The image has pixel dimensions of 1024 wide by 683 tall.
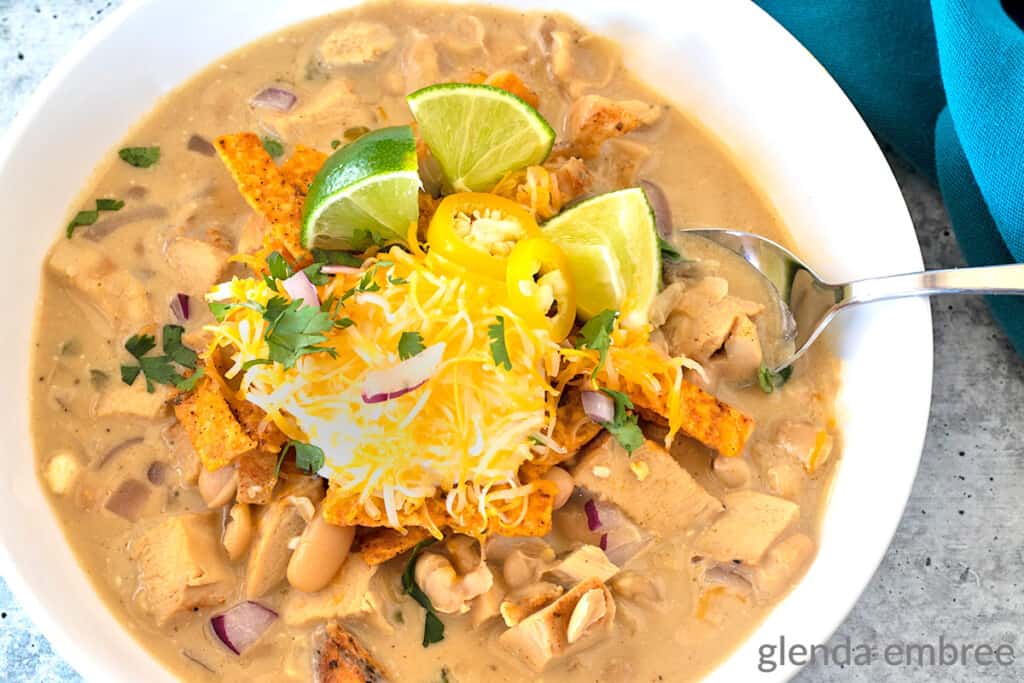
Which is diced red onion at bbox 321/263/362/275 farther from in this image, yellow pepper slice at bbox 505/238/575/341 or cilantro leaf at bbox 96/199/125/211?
cilantro leaf at bbox 96/199/125/211

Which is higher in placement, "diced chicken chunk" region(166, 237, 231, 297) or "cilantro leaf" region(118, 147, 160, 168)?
"cilantro leaf" region(118, 147, 160, 168)

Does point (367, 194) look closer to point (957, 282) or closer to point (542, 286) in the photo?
point (542, 286)

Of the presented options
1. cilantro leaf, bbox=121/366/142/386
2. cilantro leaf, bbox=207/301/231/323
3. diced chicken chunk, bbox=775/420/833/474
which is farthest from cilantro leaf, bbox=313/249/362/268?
diced chicken chunk, bbox=775/420/833/474

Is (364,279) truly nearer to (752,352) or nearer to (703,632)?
(752,352)

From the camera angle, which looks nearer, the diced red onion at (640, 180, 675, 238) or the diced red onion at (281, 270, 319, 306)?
the diced red onion at (281, 270, 319, 306)

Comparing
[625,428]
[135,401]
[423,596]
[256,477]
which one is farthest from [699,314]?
[135,401]
